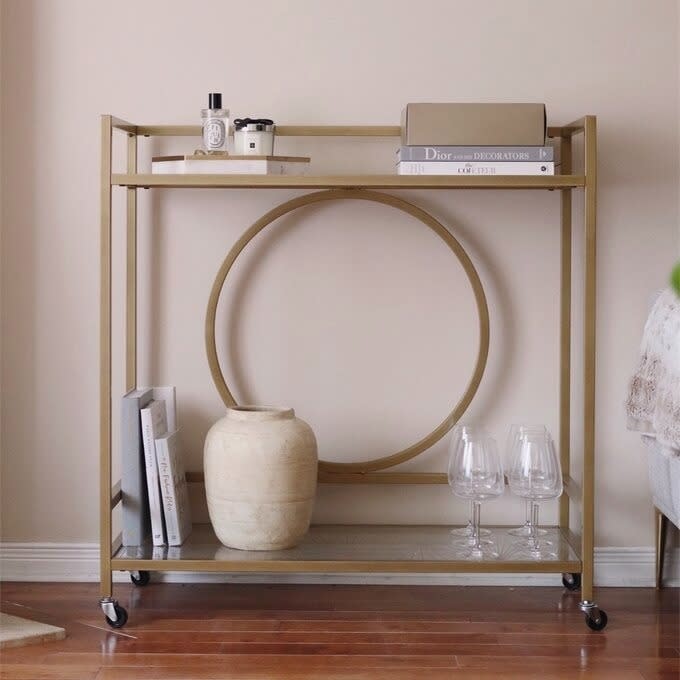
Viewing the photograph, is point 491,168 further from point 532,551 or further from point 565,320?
point 532,551

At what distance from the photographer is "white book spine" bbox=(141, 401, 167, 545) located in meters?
2.46

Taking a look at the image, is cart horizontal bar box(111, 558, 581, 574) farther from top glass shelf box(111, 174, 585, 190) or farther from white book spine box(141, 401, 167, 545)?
top glass shelf box(111, 174, 585, 190)

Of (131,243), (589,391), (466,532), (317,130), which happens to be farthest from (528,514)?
(131,243)

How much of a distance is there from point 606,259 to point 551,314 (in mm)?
190

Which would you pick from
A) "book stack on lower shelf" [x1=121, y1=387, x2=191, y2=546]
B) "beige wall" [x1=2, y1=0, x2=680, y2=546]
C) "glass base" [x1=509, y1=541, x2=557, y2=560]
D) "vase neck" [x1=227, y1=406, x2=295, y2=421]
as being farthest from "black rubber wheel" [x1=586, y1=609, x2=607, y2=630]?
"book stack on lower shelf" [x1=121, y1=387, x2=191, y2=546]

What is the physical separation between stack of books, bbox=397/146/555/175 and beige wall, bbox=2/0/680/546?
1.13 feet

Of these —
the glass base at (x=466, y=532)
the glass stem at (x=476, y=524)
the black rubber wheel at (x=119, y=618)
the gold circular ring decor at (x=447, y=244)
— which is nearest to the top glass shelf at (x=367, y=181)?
the gold circular ring decor at (x=447, y=244)

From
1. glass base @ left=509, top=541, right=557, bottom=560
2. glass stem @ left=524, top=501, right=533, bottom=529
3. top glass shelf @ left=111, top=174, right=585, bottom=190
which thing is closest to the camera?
top glass shelf @ left=111, top=174, right=585, bottom=190

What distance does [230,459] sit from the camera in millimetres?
2406

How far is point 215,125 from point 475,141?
58 cm

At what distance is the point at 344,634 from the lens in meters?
2.35

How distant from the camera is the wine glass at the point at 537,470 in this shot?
7.89ft

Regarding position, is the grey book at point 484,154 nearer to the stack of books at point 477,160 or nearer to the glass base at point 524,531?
the stack of books at point 477,160

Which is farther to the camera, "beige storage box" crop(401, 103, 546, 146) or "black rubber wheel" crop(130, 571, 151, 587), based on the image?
"black rubber wheel" crop(130, 571, 151, 587)
